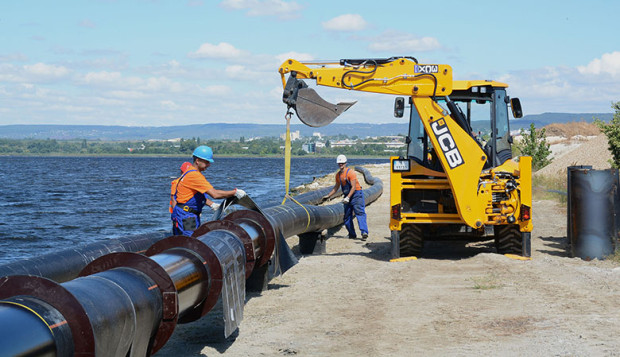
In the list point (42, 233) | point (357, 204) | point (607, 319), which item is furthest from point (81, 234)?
point (607, 319)

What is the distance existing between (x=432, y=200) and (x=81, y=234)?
569 inches

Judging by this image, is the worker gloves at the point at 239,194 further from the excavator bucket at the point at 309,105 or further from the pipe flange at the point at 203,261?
the excavator bucket at the point at 309,105

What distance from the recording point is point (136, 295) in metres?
5.16

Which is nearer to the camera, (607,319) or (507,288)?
(607,319)

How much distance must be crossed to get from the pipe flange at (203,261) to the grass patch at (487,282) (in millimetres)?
4459

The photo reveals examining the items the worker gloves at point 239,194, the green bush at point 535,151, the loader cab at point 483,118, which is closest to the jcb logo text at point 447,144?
the loader cab at point 483,118

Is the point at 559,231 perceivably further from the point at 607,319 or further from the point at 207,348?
the point at 207,348

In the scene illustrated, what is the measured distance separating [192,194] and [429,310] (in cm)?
320

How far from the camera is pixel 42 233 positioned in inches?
925

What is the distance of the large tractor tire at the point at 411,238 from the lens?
1255 cm

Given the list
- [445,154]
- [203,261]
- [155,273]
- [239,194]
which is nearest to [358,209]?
[445,154]

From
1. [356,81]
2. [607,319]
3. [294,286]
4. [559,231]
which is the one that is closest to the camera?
[607,319]

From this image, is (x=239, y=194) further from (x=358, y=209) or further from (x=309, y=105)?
(x=358, y=209)

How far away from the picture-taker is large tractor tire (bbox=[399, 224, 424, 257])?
12.6 m
